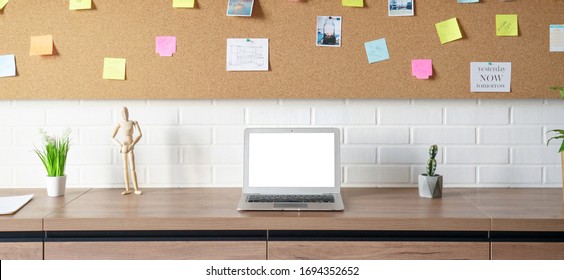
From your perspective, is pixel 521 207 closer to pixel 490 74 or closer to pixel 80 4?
pixel 490 74

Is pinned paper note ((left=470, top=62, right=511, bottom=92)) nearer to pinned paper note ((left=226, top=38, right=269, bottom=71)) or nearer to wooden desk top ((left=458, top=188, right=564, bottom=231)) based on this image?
wooden desk top ((left=458, top=188, right=564, bottom=231))

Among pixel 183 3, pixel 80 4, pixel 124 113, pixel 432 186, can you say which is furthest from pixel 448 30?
pixel 80 4

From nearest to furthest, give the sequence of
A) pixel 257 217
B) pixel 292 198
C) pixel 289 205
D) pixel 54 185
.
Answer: pixel 257 217
pixel 289 205
pixel 292 198
pixel 54 185

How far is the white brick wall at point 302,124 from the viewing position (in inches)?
73.8

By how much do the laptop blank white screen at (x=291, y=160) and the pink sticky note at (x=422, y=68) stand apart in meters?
0.45

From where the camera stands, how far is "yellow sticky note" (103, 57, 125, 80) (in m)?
1.84

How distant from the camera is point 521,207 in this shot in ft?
4.86

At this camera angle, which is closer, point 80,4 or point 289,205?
point 289,205

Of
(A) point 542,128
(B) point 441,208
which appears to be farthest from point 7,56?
(A) point 542,128

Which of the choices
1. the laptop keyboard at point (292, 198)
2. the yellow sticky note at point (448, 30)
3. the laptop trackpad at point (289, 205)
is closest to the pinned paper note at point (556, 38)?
the yellow sticky note at point (448, 30)

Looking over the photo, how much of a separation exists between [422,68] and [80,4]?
1296 millimetres

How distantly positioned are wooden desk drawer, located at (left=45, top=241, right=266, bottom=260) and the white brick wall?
1.82 ft

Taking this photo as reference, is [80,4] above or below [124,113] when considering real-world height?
above
